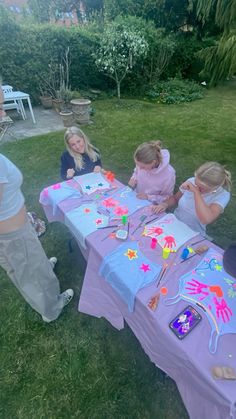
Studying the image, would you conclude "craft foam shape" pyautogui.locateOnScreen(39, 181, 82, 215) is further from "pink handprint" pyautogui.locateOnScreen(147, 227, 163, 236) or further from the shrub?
the shrub

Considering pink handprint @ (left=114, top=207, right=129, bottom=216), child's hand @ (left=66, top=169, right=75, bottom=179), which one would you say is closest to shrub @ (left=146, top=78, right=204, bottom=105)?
child's hand @ (left=66, top=169, right=75, bottom=179)

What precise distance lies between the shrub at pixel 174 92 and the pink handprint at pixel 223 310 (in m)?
8.69

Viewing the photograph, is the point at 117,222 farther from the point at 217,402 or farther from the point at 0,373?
the point at 0,373

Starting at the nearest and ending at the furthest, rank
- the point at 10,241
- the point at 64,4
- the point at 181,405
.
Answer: the point at 10,241 → the point at 181,405 → the point at 64,4

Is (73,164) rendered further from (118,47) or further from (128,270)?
(118,47)

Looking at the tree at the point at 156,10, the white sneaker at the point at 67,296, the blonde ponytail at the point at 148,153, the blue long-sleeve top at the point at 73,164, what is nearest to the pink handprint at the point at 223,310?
the blonde ponytail at the point at 148,153

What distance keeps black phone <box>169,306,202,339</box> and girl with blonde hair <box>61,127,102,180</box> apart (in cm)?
204

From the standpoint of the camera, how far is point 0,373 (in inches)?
86.9

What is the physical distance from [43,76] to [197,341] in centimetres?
899

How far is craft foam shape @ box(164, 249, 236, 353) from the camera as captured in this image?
4.65 feet

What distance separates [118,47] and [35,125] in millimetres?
4028

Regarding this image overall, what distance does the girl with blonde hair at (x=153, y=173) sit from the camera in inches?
103

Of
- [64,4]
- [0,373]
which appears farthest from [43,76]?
[64,4]

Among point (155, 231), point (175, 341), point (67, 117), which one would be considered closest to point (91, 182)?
point (155, 231)
